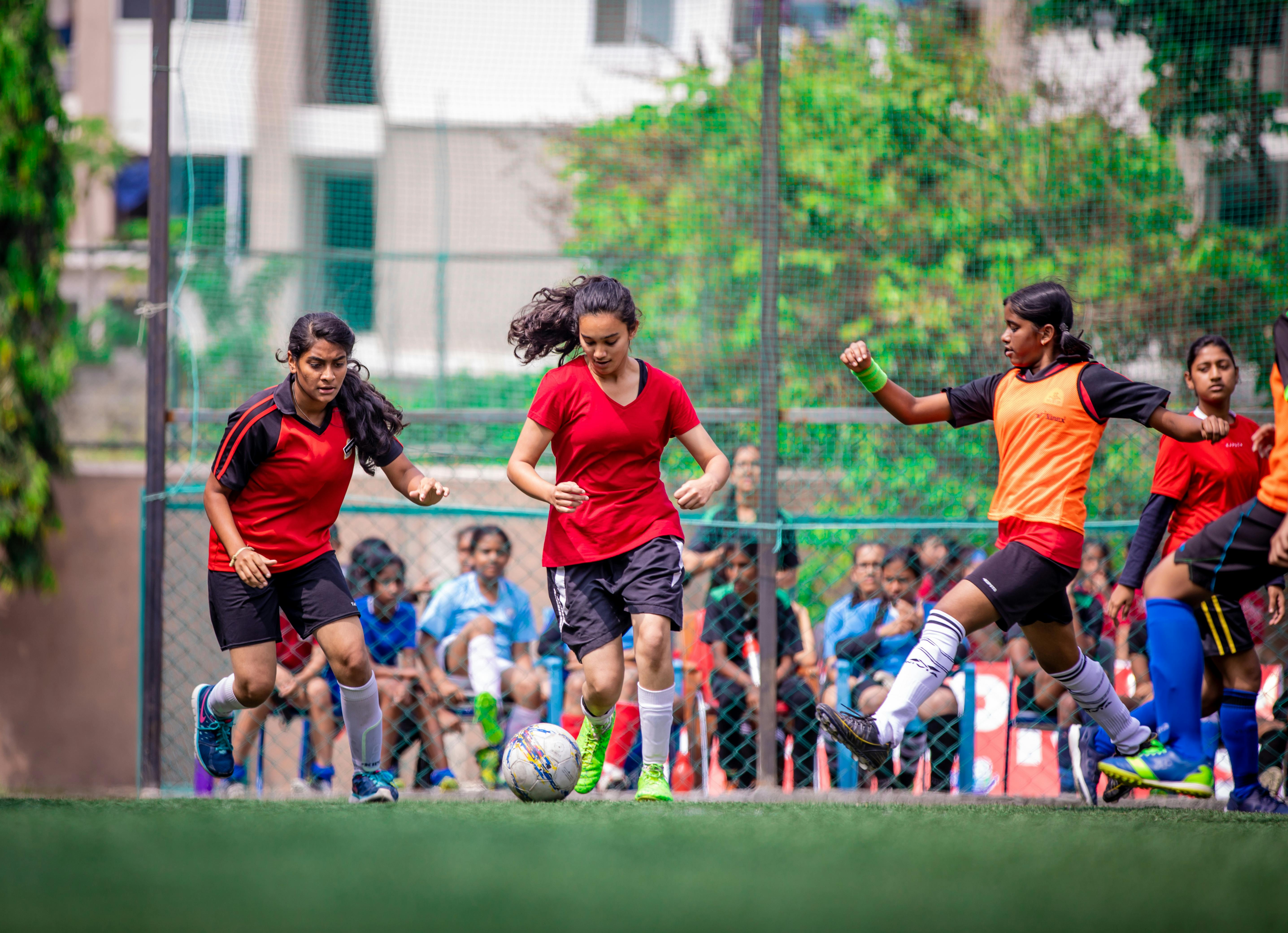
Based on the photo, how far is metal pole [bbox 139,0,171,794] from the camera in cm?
601

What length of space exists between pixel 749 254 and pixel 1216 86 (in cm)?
280

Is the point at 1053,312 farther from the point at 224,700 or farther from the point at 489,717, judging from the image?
the point at 224,700

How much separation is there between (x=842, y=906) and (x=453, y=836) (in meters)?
1.19

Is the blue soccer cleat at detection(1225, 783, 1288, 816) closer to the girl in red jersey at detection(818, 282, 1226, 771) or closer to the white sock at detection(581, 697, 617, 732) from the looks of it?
the girl in red jersey at detection(818, 282, 1226, 771)

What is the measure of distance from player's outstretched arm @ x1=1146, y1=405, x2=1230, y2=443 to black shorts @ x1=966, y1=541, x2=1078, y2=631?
1.82ft

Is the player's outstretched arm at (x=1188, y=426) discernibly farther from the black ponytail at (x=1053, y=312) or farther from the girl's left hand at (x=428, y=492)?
the girl's left hand at (x=428, y=492)

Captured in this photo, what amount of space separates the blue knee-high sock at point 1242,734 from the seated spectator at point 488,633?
10.4 feet

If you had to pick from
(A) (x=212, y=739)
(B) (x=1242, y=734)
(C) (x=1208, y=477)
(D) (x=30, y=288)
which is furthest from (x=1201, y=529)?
(D) (x=30, y=288)

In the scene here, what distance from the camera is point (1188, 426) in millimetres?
4062

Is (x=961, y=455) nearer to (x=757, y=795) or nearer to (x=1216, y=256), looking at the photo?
(x=1216, y=256)

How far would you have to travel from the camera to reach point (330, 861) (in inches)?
112

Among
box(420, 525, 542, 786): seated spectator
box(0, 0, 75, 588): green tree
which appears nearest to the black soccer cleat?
box(420, 525, 542, 786): seated spectator

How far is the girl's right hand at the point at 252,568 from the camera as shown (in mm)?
4227

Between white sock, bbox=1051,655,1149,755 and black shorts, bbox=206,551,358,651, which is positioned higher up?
black shorts, bbox=206,551,358,651
